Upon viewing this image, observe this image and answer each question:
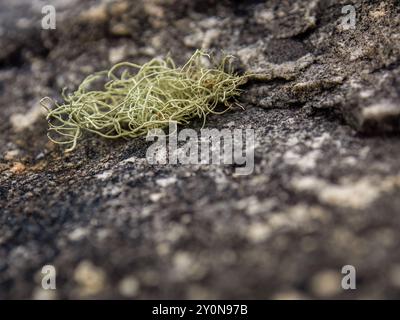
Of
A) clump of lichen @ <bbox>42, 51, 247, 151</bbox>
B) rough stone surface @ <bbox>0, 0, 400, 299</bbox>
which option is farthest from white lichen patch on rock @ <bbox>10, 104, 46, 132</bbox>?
clump of lichen @ <bbox>42, 51, 247, 151</bbox>

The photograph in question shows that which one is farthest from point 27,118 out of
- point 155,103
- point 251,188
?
point 251,188

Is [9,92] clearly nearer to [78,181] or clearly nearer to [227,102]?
[78,181]

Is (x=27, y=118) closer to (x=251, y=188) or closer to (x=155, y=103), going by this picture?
(x=155, y=103)

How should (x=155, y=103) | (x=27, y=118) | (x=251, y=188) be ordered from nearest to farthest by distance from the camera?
1. (x=251, y=188)
2. (x=155, y=103)
3. (x=27, y=118)

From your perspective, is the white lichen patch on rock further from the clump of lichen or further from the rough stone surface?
the clump of lichen

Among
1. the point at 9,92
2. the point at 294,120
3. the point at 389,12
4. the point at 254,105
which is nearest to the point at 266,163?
the point at 294,120
